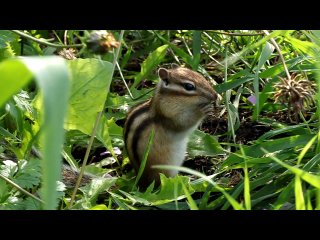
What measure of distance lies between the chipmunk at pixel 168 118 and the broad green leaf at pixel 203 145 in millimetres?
52

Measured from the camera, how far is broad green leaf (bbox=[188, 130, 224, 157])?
3324 mm

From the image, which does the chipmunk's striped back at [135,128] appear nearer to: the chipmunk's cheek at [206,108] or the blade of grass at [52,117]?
the chipmunk's cheek at [206,108]

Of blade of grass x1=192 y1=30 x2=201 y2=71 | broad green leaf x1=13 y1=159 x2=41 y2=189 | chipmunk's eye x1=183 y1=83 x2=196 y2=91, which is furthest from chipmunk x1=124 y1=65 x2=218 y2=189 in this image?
broad green leaf x1=13 y1=159 x2=41 y2=189

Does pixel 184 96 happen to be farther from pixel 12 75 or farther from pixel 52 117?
pixel 52 117

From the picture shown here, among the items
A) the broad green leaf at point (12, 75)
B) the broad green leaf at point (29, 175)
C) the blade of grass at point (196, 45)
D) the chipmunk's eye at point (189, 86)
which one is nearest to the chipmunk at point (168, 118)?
the chipmunk's eye at point (189, 86)

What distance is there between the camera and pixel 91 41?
86.9 inches

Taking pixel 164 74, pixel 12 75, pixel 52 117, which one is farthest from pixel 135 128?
pixel 52 117

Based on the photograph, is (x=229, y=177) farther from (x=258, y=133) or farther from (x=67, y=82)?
(x=67, y=82)

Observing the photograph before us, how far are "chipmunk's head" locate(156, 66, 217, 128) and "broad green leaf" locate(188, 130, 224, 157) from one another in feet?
0.28

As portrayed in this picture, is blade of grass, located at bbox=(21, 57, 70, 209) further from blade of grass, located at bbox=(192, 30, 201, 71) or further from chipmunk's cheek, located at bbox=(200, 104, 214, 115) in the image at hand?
blade of grass, located at bbox=(192, 30, 201, 71)

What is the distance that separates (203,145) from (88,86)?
95 cm

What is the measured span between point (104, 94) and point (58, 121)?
163cm

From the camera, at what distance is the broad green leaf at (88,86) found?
102 inches

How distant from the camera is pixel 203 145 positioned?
3.41 meters
